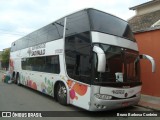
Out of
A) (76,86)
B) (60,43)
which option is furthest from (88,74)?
(60,43)

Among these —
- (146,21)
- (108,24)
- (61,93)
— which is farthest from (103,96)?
(146,21)

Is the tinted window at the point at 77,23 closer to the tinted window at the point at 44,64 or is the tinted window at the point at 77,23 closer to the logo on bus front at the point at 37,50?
the tinted window at the point at 44,64

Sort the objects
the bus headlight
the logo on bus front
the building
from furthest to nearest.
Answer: the logo on bus front < the building < the bus headlight

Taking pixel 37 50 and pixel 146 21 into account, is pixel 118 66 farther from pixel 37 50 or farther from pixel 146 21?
pixel 146 21

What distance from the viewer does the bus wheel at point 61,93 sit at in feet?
29.4

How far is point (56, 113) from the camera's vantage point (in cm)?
798

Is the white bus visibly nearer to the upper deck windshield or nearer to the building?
the upper deck windshield

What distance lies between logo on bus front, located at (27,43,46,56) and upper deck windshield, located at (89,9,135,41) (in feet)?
13.1

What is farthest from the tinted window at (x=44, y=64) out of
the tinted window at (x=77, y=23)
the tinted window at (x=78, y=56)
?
the tinted window at (x=77, y=23)

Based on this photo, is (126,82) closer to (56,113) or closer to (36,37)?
(56,113)

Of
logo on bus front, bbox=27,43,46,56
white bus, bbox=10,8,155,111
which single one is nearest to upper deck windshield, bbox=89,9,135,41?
white bus, bbox=10,8,155,111

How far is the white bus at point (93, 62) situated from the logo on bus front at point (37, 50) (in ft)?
2.93

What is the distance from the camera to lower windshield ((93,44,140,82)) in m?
7.32

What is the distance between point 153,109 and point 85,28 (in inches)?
160
